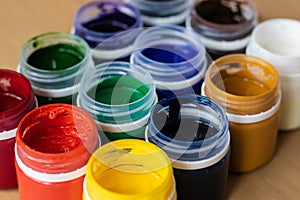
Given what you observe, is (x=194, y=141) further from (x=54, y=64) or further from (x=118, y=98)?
(x=54, y=64)

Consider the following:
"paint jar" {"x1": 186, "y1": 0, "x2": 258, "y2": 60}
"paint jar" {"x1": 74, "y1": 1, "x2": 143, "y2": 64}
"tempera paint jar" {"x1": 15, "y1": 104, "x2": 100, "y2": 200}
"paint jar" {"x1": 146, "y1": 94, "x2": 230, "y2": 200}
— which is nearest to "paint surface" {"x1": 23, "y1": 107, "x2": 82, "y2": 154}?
"tempera paint jar" {"x1": 15, "y1": 104, "x2": 100, "y2": 200}

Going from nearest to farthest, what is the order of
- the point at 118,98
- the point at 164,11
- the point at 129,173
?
the point at 129,173
the point at 118,98
the point at 164,11

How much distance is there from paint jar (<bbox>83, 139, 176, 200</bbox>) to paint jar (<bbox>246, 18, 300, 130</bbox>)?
11.8 inches

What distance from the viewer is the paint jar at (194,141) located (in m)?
0.86

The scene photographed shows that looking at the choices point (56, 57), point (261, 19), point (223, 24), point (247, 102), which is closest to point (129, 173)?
point (247, 102)

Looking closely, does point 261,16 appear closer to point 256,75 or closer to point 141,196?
point 256,75

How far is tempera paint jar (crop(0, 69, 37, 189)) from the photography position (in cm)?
90

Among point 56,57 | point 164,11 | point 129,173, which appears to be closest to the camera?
point 129,173

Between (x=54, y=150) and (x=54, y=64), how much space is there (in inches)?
8.9

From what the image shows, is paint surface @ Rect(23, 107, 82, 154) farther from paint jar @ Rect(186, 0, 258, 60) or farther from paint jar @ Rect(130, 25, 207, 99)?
paint jar @ Rect(186, 0, 258, 60)

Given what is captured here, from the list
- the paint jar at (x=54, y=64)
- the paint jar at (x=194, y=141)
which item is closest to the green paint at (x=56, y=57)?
the paint jar at (x=54, y=64)

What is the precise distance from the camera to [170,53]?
1.09m

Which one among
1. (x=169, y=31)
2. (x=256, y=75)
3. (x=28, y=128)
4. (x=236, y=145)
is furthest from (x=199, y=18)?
(x=28, y=128)

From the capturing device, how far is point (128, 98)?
3.19ft
